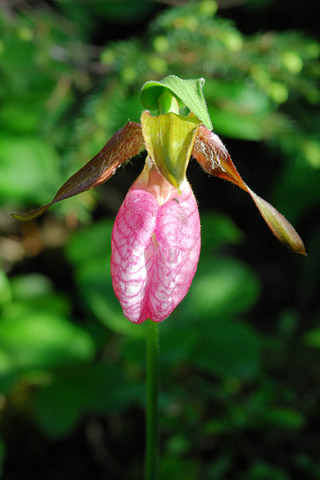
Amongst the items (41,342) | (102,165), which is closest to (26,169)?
(41,342)

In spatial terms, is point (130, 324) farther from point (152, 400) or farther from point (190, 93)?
point (190, 93)

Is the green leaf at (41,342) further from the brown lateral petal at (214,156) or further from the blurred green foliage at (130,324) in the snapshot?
the brown lateral petal at (214,156)

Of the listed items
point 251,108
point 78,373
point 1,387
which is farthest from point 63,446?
point 251,108

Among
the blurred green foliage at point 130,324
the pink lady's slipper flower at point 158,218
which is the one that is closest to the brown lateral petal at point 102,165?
the pink lady's slipper flower at point 158,218

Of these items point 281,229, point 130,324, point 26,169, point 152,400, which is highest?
point 26,169

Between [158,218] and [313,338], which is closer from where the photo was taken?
[158,218]

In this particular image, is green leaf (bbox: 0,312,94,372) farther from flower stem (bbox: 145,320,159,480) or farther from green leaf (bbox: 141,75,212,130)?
green leaf (bbox: 141,75,212,130)

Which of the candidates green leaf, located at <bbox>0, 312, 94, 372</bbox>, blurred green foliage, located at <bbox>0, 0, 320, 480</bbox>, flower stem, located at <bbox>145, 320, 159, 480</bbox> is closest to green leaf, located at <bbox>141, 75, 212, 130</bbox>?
flower stem, located at <bbox>145, 320, 159, 480</bbox>

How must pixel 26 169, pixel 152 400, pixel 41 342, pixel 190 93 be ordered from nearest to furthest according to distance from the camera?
pixel 190 93 → pixel 152 400 → pixel 41 342 → pixel 26 169
